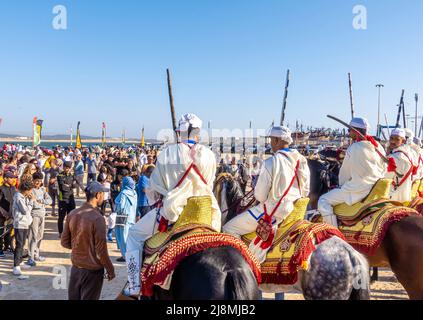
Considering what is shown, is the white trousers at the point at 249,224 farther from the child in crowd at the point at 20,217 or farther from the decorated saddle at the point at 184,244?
the child in crowd at the point at 20,217

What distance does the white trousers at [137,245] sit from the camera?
3.94m

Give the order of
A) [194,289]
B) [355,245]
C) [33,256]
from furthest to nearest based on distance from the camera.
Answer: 1. [33,256]
2. [355,245]
3. [194,289]

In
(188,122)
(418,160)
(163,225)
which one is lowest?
(163,225)

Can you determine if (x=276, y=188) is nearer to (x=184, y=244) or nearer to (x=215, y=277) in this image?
(x=184, y=244)

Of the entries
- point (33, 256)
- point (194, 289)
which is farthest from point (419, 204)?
point (33, 256)

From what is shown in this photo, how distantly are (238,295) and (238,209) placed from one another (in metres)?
2.76

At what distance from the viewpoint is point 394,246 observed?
16.6 feet

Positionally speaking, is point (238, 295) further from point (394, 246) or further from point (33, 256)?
point (33, 256)

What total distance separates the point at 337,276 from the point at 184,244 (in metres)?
1.43

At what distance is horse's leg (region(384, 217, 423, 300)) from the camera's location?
470 cm

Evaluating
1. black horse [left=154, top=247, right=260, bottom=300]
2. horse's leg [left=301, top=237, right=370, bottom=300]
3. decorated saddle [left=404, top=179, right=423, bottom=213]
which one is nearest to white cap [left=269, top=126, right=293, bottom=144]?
horse's leg [left=301, top=237, right=370, bottom=300]

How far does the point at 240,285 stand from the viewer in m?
3.03

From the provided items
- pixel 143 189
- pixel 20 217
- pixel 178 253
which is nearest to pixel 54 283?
pixel 20 217
